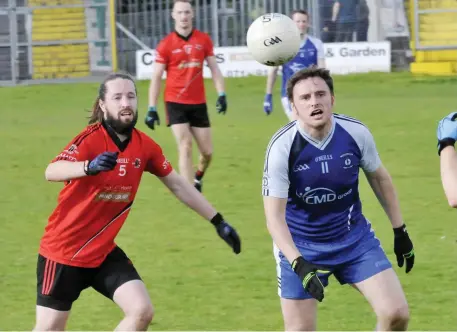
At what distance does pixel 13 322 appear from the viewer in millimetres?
8586

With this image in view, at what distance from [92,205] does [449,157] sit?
2.40m

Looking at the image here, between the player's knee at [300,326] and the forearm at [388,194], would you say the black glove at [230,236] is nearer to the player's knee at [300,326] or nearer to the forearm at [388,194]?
the player's knee at [300,326]

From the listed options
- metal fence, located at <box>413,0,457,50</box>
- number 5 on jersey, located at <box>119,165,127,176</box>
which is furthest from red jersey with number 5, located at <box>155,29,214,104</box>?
metal fence, located at <box>413,0,457,50</box>

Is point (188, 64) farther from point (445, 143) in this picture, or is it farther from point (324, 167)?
point (445, 143)

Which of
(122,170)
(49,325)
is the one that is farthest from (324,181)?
(49,325)

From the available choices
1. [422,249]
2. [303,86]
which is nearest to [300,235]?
[303,86]

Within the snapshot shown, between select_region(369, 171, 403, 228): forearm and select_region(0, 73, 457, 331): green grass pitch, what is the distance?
1687mm

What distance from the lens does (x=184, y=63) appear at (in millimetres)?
14359

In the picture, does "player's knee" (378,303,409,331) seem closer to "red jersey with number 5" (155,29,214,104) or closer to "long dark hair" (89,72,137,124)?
"long dark hair" (89,72,137,124)

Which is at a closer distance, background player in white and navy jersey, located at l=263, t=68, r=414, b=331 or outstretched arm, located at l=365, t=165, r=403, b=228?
background player in white and navy jersey, located at l=263, t=68, r=414, b=331

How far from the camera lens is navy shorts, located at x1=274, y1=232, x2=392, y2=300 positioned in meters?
6.54

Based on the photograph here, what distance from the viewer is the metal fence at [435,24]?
27.7 metres

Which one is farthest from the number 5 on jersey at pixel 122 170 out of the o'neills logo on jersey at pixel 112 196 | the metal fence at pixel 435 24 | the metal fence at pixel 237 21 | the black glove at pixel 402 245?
the metal fence at pixel 435 24

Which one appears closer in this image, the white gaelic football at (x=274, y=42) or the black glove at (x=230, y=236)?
the black glove at (x=230, y=236)
